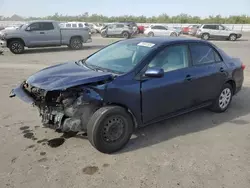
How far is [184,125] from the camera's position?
4.77 metres

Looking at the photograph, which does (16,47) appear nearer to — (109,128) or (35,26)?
(35,26)

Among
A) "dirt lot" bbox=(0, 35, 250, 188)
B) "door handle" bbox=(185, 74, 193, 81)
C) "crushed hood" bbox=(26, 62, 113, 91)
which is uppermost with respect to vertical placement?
"crushed hood" bbox=(26, 62, 113, 91)

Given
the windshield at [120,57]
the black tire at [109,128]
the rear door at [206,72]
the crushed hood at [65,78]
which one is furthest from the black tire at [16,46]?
the black tire at [109,128]

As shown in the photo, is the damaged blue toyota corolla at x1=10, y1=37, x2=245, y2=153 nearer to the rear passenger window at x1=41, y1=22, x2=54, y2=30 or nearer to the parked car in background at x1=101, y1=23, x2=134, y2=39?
the rear passenger window at x1=41, y1=22, x2=54, y2=30

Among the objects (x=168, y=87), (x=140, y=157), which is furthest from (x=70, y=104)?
(x=168, y=87)

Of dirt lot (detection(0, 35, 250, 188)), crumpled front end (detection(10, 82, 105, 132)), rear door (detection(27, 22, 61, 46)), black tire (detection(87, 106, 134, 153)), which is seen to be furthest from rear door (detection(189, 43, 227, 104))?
rear door (detection(27, 22, 61, 46))

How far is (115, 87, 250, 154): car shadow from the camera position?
412cm

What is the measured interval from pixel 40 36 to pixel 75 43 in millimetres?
2532

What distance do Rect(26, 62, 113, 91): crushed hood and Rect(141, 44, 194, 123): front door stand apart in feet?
2.31

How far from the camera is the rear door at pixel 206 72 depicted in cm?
462

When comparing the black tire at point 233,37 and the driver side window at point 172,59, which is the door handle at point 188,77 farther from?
the black tire at point 233,37

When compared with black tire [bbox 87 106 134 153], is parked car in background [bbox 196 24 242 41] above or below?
above

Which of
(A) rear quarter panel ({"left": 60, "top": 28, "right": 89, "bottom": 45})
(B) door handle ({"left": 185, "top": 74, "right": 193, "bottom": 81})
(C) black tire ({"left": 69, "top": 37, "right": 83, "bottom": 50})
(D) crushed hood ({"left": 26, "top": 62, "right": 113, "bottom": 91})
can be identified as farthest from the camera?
(C) black tire ({"left": 69, "top": 37, "right": 83, "bottom": 50})

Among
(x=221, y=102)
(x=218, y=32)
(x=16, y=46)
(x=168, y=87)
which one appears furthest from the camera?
(x=218, y=32)
